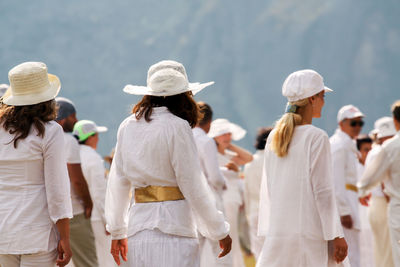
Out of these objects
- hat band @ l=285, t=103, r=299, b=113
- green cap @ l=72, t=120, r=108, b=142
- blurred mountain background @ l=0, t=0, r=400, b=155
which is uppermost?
hat band @ l=285, t=103, r=299, b=113

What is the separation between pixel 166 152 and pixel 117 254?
26.9 inches

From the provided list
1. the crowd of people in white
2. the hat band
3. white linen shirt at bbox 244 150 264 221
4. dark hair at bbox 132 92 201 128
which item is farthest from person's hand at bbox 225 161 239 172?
dark hair at bbox 132 92 201 128

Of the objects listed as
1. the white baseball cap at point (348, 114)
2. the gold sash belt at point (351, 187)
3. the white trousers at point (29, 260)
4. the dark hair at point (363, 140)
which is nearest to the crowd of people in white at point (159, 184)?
the white trousers at point (29, 260)

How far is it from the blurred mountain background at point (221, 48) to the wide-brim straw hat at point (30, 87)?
191 feet

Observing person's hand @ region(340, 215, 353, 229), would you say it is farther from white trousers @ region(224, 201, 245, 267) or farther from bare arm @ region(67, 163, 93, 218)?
bare arm @ region(67, 163, 93, 218)

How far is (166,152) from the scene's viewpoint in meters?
3.83

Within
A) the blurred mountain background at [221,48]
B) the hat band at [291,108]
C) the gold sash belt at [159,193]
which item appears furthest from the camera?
the blurred mountain background at [221,48]

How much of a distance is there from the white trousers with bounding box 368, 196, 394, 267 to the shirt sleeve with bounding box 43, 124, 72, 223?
15.2 feet

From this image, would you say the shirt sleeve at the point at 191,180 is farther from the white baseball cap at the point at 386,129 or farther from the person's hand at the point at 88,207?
the white baseball cap at the point at 386,129

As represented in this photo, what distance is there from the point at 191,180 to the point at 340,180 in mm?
4002

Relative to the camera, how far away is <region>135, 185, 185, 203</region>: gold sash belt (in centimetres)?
384

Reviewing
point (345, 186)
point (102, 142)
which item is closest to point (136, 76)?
point (102, 142)

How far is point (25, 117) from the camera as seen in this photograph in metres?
3.85

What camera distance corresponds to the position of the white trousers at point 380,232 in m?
7.55
